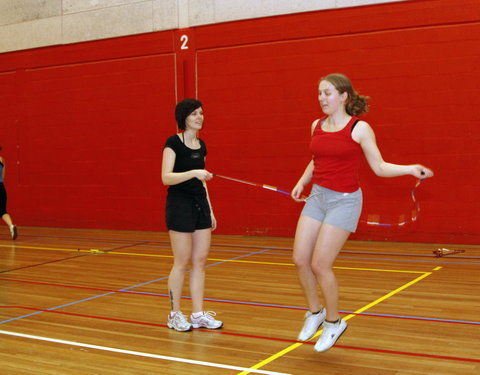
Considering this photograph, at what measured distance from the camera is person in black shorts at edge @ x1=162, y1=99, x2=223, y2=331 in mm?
3914

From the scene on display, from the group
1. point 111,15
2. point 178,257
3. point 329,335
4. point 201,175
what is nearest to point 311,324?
point 329,335

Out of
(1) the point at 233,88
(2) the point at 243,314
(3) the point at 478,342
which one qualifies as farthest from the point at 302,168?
(3) the point at 478,342

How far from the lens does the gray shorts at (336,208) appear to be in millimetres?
3256

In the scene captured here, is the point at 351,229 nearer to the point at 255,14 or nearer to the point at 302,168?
the point at 302,168

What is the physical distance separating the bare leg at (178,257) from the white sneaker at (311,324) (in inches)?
36.0

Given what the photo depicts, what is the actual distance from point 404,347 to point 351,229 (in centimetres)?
81

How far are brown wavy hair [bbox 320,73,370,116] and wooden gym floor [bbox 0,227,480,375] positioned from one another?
4.43 feet

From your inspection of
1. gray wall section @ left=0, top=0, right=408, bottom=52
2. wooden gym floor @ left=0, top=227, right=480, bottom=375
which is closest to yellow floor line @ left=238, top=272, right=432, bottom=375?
wooden gym floor @ left=0, top=227, right=480, bottom=375

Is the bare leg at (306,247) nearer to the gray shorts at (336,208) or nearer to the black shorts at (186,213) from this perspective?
the gray shorts at (336,208)

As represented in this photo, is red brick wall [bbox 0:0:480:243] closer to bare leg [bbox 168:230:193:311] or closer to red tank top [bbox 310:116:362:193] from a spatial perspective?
bare leg [bbox 168:230:193:311]

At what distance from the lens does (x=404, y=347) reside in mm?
3537

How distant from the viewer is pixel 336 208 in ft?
10.7

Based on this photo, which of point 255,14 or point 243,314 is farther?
point 255,14

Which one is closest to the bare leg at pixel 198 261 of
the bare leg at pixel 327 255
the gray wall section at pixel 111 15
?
the bare leg at pixel 327 255
